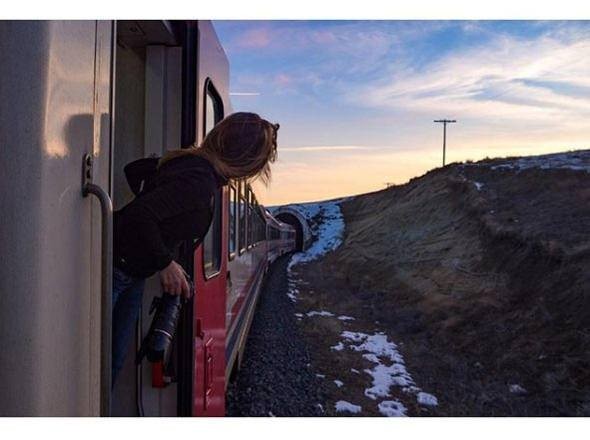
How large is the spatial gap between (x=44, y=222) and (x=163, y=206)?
818 millimetres

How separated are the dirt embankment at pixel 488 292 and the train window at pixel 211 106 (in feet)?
14.6

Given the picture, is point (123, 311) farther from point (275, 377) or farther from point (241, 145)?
point (275, 377)

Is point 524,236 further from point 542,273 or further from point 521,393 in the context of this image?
point 521,393

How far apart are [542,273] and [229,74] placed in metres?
10.2

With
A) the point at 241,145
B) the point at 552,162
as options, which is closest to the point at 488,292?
the point at 241,145

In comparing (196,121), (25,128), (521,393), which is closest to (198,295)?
(196,121)

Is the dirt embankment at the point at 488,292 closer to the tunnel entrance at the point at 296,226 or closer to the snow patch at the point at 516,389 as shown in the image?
the snow patch at the point at 516,389

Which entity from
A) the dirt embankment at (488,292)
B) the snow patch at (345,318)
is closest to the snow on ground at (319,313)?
the snow patch at (345,318)

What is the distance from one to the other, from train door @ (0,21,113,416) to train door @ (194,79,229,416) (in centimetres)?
139

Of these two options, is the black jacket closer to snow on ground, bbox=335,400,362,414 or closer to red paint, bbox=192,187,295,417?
red paint, bbox=192,187,295,417

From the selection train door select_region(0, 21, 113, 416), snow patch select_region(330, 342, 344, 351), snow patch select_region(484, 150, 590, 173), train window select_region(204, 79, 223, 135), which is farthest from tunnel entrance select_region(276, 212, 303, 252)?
train door select_region(0, 21, 113, 416)

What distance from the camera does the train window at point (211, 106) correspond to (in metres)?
Answer: 3.47

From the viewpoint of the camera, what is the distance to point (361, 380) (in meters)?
7.88

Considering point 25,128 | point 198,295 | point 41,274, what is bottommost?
point 198,295
